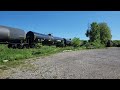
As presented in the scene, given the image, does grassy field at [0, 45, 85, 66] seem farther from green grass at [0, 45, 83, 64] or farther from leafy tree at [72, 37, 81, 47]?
leafy tree at [72, 37, 81, 47]

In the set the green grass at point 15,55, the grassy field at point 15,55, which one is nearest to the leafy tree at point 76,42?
the green grass at point 15,55

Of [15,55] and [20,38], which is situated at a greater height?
[20,38]

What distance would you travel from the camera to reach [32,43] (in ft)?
137

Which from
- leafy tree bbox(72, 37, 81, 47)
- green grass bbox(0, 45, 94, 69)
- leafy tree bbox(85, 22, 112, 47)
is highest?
leafy tree bbox(85, 22, 112, 47)

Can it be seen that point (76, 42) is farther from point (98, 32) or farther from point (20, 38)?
point (98, 32)

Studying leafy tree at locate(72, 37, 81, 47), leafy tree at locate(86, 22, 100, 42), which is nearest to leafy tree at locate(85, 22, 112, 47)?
leafy tree at locate(86, 22, 100, 42)

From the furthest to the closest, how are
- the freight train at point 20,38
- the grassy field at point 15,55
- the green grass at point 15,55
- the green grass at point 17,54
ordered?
the freight train at point 20,38 → the green grass at point 17,54 → the grassy field at point 15,55 → the green grass at point 15,55

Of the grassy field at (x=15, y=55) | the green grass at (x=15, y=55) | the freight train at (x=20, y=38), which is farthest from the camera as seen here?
the freight train at (x=20, y=38)

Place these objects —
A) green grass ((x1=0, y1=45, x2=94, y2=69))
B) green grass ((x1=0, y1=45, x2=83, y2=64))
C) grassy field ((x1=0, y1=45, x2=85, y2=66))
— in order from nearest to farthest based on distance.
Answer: green grass ((x1=0, y1=45, x2=94, y2=69)) → grassy field ((x1=0, y1=45, x2=85, y2=66)) → green grass ((x1=0, y1=45, x2=83, y2=64))

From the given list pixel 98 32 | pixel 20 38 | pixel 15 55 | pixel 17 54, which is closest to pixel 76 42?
pixel 20 38

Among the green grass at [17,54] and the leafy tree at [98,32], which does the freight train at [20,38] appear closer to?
the green grass at [17,54]

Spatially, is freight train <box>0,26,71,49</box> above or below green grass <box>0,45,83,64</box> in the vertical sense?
above
